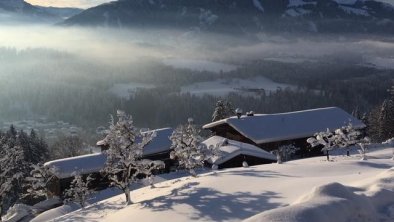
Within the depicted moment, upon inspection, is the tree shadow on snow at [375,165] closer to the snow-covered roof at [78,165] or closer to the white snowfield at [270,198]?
the white snowfield at [270,198]

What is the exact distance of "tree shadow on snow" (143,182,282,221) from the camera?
2162 cm

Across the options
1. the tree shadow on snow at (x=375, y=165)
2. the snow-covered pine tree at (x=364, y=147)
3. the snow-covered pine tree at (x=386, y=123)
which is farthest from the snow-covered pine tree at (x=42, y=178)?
the snow-covered pine tree at (x=386, y=123)

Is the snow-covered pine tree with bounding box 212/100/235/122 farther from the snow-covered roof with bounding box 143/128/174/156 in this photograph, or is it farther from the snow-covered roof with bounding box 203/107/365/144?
the snow-covered roof with bounding box 143/128/174/156

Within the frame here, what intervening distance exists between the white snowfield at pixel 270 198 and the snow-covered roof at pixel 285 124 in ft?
82.2

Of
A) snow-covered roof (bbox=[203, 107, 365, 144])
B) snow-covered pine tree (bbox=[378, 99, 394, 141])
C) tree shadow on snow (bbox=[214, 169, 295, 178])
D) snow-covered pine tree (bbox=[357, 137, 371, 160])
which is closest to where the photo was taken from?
tree shadow on snow (bbox=[214, 169, 295, 178])

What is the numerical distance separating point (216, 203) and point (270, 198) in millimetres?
2843

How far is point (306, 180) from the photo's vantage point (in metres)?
25.0

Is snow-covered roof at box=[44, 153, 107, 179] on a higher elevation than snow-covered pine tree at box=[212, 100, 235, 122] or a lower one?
lower

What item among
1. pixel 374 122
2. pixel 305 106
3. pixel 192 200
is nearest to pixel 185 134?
pixel 192 200

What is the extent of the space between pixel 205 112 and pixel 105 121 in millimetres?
36630

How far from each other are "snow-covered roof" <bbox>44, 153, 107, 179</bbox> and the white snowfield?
16.6m

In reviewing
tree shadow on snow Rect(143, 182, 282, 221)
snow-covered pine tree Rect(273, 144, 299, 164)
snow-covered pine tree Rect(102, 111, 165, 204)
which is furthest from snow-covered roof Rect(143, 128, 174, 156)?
tree shadow on snow Rect(143, 182, 282, 221)

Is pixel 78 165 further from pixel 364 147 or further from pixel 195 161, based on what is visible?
pixel 364 147

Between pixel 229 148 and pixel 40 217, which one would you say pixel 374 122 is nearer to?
pixel 229 148
